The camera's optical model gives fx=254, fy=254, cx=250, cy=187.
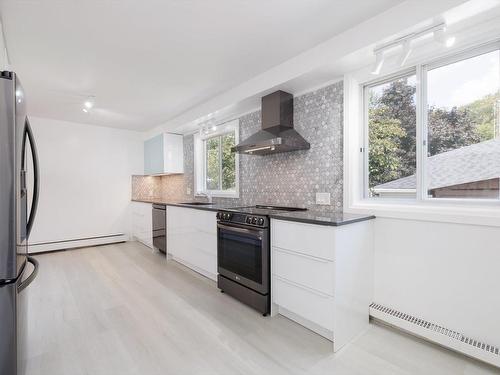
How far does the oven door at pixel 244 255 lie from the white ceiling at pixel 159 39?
160cm

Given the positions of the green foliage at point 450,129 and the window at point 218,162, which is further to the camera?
the window at point 218,162

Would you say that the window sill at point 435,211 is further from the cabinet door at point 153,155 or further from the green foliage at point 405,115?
the cabinet door at point 153,155

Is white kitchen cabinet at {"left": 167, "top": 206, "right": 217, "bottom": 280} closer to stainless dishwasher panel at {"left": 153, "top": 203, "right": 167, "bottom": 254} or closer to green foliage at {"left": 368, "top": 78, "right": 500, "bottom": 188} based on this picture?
stainless dishwasher panel at {"left": 153, "top": 203, "right": 167, "bottom": 254}

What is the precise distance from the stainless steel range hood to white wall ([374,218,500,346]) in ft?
3.46

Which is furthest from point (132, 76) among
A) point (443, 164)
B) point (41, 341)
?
point (443, 164)

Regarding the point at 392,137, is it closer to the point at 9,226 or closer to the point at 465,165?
the point at 465,165

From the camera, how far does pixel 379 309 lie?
2059mm

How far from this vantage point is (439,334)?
5.68 ft

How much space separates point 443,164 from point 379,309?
48.6 inches

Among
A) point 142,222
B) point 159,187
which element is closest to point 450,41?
point 142,222

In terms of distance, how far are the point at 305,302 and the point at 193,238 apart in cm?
177

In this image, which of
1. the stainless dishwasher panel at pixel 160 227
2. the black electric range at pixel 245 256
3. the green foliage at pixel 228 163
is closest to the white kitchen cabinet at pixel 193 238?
the stainless dishwasher panel at pixel 160 227

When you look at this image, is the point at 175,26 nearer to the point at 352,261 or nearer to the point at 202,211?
the point at 202,211

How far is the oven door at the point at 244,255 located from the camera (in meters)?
2.19
